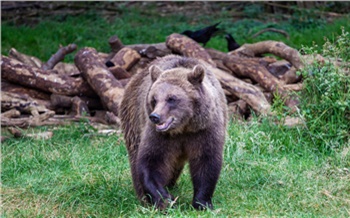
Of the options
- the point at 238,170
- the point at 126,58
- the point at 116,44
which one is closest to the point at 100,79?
the point at 126,58

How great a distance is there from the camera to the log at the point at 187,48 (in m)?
8.80

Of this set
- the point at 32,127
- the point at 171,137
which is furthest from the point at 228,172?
the point at 32,127

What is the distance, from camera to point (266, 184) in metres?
5.95

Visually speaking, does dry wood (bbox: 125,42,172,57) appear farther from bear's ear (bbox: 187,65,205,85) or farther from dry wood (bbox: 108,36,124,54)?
bear's ear (bbox: 187,65,205,85)

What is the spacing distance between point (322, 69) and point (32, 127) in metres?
3.36

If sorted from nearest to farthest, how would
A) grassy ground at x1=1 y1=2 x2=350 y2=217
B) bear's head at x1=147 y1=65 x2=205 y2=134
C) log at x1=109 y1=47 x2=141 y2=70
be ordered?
bear's head at x1=147 y1=65 x2=205 y2=134 → grassy ground at x1=1 y1=2 x2=350 y2=217 → log at x1=109 y1=47 x2=141 y2=70

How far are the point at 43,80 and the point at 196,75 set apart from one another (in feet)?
13.5

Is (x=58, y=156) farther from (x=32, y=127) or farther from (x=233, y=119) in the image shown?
(x=233, y=119)

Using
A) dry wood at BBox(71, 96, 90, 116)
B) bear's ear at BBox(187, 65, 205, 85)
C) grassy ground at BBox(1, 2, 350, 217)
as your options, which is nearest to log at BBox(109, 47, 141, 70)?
dry wood at BBox(71, 96, 90, 116)

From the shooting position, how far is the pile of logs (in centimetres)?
820

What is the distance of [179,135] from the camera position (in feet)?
17.2

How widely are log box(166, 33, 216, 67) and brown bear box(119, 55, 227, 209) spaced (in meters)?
3.32

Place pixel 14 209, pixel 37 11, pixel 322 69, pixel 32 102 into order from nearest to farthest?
pixel 14 209 → pixel 322 69 → pixel 32 102 → pixel 37 11

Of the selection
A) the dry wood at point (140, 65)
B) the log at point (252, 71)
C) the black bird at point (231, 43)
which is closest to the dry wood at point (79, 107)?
the dry wood at point (140, 65)
